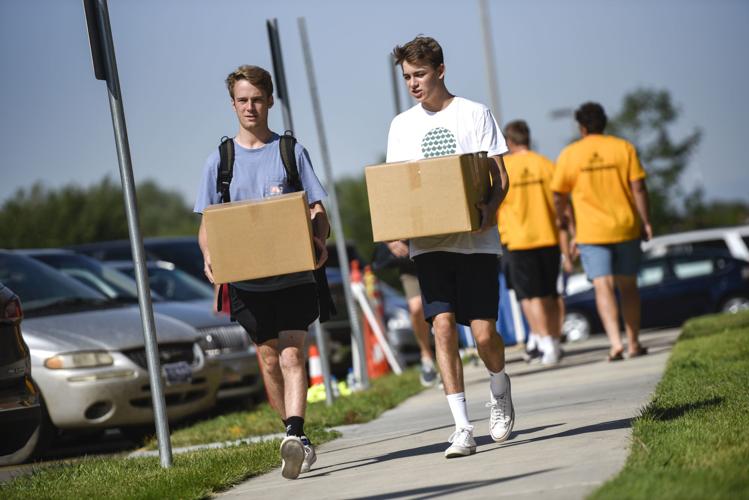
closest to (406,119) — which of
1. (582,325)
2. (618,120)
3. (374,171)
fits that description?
(374,171)

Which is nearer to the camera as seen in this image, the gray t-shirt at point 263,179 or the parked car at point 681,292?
the gray t-shirt at point 263,179

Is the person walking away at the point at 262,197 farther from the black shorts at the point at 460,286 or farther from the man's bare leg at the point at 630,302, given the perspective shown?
the man's bare leg at the point at 630,302

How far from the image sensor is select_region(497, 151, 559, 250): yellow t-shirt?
12.1 meters

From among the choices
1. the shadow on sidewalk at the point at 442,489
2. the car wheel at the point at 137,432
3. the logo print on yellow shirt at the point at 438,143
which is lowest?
the car wheel at the point at 137,432

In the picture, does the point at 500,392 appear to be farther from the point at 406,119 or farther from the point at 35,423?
the point at 35,423

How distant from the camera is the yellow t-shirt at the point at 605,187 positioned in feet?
37.8

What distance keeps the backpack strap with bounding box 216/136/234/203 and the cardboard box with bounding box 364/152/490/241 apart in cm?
76

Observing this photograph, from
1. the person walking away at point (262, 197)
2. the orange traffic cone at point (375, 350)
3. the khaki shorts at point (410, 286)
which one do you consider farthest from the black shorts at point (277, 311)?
the orange traffic cone at point (375, 350)

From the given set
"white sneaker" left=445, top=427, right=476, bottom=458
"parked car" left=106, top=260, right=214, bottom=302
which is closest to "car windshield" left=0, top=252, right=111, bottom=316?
"parked car" left=106, top=260, right=214, bottom=302

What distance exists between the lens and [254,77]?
6812mm

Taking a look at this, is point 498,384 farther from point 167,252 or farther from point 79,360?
point 167,252

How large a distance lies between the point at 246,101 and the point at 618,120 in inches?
1653

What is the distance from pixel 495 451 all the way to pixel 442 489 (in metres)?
1.10

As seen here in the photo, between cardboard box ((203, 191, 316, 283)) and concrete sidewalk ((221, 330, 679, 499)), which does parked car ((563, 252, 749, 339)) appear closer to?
concrete sidewalk ((221, 330, 679, 499))
